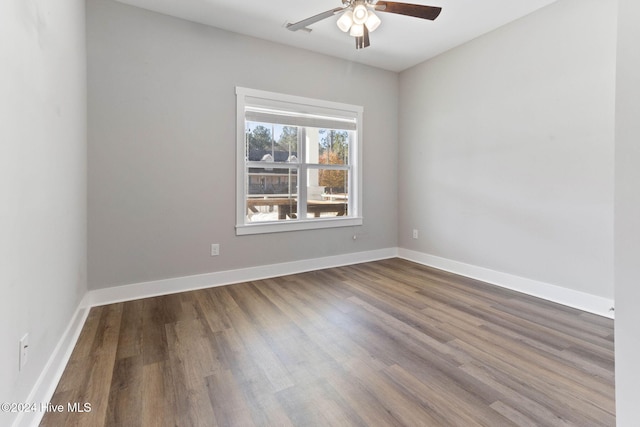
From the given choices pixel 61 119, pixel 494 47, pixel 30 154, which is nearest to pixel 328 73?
pixel 494 47

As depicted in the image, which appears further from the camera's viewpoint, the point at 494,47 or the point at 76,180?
the point at 494,47

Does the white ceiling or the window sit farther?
the window

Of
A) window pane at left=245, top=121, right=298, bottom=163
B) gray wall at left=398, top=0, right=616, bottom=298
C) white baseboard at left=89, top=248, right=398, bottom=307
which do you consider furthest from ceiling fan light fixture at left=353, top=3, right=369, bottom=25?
white baseboard at left=89, top=248, right=398, bottom=307

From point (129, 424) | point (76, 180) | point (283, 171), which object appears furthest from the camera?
point (283, 171)

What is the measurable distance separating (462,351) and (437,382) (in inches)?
16.4

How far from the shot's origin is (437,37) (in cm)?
331

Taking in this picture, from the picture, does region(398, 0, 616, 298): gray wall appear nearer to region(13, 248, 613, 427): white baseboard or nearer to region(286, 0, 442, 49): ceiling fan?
region(13, 248, 613, 427): white baseboard

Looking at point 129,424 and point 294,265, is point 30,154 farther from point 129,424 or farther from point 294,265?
point 294,265

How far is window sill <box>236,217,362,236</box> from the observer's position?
3.34 metres

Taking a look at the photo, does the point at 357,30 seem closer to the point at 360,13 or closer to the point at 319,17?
the point at 360,13

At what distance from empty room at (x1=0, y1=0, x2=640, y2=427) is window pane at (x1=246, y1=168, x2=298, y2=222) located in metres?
0.03

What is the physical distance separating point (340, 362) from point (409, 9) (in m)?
2.48

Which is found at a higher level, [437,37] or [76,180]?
[437,37]

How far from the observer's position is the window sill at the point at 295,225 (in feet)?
11.0
